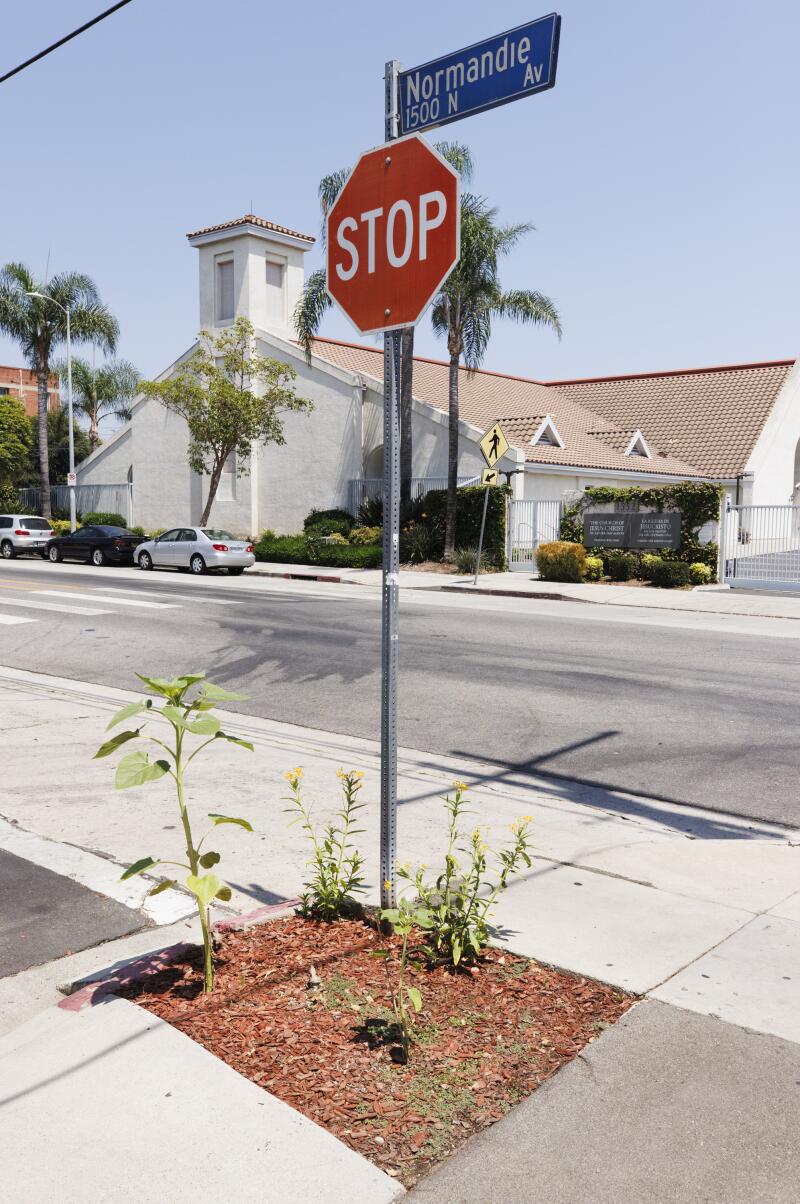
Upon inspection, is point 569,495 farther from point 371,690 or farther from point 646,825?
point 646,825

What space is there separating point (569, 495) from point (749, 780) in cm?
2182

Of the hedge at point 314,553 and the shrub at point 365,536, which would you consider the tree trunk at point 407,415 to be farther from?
the hedge at point 314,553

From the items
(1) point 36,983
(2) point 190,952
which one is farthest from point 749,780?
(1) point 36,983

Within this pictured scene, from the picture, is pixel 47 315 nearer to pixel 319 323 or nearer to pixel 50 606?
pixel 319 323

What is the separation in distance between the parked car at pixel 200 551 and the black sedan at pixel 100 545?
1.71 metres

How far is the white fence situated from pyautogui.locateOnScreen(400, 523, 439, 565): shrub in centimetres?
204

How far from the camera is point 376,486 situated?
3231 centimetres

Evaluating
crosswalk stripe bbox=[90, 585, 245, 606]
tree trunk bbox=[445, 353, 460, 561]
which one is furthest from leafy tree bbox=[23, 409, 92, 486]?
crosswalk stripe bbox=[90, 585, 245, 606]

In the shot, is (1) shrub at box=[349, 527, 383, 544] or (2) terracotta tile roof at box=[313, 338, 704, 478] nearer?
(1) shrub at box=[349, 527, 383, 544]

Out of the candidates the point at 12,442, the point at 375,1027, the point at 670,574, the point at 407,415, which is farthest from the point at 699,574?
the point at 12,442

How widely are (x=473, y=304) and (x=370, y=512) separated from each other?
7401mm

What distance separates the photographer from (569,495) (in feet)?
93.3

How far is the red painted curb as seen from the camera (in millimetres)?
3664

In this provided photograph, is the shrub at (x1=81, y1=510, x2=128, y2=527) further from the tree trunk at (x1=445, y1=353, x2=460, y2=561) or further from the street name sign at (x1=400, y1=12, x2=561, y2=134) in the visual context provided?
the street name sign at (x1=400, y1=12, x2=561, y2=134)
